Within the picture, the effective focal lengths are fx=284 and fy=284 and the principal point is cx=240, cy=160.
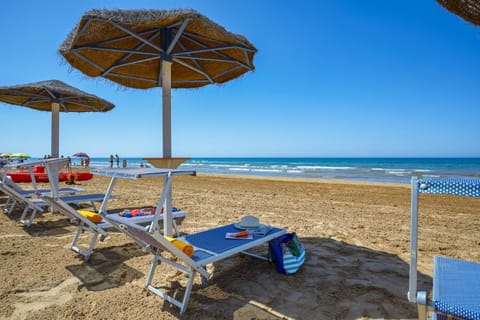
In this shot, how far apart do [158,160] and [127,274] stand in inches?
51.2

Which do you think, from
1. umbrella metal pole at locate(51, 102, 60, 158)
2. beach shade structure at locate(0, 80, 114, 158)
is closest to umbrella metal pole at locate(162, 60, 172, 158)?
beach shade structure at locate(0, 80, 114, 158)

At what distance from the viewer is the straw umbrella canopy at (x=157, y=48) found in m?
3.06

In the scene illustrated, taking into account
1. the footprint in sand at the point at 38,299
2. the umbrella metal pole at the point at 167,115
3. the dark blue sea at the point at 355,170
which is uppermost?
the umbrella metal pole at the point at 167,115

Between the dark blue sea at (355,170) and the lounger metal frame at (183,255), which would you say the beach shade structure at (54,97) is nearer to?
the lounger metal frame at (183,255)

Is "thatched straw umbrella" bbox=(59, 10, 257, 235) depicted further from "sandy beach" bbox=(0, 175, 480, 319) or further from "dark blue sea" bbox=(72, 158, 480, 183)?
"dark blue sea" bbox=(72, 158, 480, 183)

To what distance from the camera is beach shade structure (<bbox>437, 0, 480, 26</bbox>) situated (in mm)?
2273

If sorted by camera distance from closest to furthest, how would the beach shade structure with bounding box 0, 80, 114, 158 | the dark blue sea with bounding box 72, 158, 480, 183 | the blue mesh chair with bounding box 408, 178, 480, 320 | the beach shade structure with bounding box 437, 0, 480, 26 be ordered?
the blue mesh chair with bounding box 408, 178, 480, 320 < the beach shade structure with bounding box 437, 0, 480, 26 < the beach shade structure with bounding box 0, 80, 114, 158 < the dark blue sea with bounding box 72, 158, 480, 183

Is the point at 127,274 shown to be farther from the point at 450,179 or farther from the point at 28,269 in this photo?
the point at 450,179

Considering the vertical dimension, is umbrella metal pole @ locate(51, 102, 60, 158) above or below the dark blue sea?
above

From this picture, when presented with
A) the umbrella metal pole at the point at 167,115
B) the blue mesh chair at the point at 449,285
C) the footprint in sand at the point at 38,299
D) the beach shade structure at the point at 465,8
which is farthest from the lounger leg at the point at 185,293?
the beach shade structure at the point at 465,8

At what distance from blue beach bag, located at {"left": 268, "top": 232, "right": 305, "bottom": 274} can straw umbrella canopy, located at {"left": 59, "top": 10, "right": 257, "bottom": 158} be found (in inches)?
70.0

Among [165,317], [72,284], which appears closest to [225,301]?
[165,317]

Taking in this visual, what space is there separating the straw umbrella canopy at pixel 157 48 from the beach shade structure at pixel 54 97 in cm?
247

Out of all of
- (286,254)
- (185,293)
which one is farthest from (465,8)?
(185,293)
